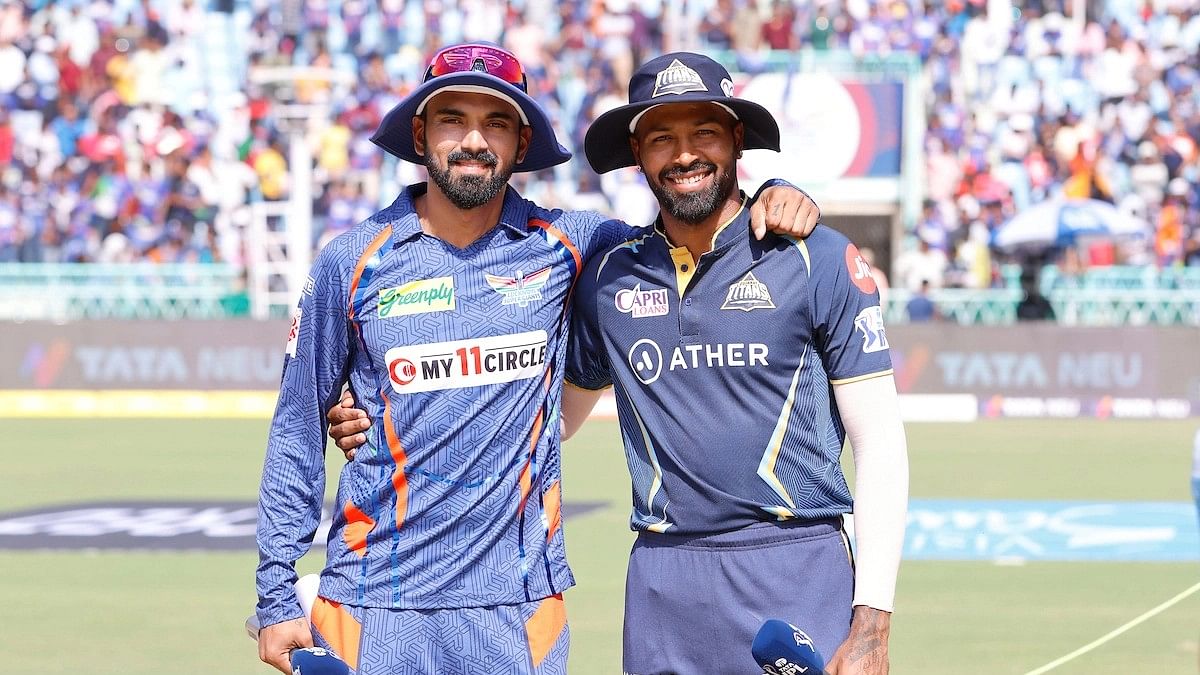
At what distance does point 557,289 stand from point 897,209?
65.2 ft

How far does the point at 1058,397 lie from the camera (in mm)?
18453

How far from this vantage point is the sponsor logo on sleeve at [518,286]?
4.01 meters

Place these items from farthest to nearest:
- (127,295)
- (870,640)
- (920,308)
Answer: (127,295) < (920,308) < (870,640)

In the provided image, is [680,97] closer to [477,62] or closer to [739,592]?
[477,62]

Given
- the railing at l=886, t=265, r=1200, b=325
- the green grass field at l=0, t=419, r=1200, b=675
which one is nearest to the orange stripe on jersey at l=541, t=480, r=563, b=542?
the green grass field at l=0, t=419, r=1200, b=675

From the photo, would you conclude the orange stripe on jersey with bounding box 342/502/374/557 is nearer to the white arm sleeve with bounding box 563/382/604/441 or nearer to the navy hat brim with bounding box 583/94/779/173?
the white arm sleeve with bounding box 563/382/604/441

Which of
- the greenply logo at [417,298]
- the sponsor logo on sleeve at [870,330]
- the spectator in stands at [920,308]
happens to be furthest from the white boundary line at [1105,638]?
the spectator in stands at [920,308]

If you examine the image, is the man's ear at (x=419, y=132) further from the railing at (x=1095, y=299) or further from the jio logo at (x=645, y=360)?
the railing at (x=1095, y=299)

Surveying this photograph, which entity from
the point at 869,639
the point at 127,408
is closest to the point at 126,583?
the point at 869,639

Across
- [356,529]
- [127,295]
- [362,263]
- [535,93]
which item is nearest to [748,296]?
[362,263]

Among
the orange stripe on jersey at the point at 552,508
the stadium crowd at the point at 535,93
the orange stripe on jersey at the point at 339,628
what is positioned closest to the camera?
the orange stripe on jersey at the point at 339,628

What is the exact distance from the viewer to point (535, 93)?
25109 millimetres

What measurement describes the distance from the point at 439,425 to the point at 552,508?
355 mm

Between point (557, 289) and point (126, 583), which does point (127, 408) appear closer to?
point (126, 583)
